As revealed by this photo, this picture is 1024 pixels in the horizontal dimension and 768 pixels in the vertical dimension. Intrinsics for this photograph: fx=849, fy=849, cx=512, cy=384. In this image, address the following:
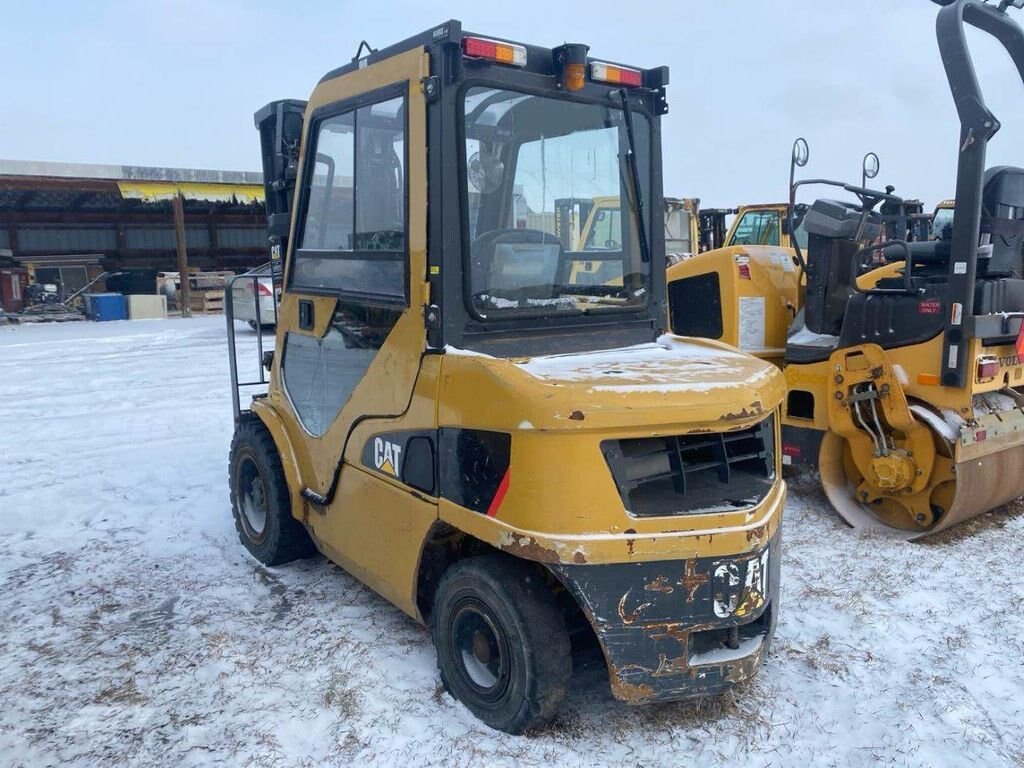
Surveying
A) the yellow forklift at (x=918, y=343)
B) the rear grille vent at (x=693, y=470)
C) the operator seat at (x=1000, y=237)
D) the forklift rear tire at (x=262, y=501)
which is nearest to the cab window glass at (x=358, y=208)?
the forklift rear tire at (x=262, y=501)

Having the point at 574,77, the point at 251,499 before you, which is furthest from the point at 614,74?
the point at 251,499

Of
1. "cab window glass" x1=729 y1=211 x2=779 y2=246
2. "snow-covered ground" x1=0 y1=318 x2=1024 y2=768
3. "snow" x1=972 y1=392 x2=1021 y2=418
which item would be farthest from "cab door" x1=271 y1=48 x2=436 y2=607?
"cab window glass" x1=729 y1=211 x2=779 y2=246

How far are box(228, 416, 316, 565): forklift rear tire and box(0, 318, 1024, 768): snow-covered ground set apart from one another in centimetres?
14

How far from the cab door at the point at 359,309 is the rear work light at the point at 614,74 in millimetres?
754

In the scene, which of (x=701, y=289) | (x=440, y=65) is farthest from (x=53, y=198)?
(x=440, y=65)

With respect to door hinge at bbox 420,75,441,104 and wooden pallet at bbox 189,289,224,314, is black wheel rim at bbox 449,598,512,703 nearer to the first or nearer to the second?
door hinge at bbox 420,75,441,104

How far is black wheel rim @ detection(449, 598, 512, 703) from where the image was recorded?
10.2 feet

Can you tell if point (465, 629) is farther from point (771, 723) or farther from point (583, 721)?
point (771, 723)

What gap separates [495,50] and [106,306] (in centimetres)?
1853

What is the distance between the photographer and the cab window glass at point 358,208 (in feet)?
11.1

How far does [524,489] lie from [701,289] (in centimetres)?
392

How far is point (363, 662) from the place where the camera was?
12.0ft

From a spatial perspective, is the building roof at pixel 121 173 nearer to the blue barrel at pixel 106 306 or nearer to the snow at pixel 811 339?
the blue barrel at pixel 106 306

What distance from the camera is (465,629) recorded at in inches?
129
